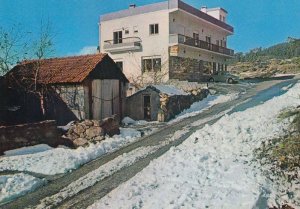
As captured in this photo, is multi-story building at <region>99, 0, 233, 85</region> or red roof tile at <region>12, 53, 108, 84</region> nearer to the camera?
red roof tile at <region>12, 53, 108, 84</region>

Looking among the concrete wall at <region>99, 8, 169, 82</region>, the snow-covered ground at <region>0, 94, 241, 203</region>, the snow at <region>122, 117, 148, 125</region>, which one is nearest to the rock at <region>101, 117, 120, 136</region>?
the snow-covered ground at <region>0, 94, 241, 203</region>

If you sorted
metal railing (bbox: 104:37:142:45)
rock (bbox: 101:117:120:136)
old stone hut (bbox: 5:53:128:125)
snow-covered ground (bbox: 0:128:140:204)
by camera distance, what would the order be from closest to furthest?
snow-covered ground (bbox: 0:128:140:204)
rock (bbox: 101:117:120:136)
old stone hut (bbox: 5:53:128:125)
metal railing (bbox: 104:37:142:45)

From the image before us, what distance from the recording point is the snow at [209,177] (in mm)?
8922

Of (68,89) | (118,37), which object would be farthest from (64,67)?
(118,37)

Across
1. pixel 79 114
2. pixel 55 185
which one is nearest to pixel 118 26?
pixel 79 114

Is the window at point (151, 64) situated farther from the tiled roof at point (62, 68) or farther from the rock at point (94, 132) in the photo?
the rock at point (94, 132)

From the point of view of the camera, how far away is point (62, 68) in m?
23.1

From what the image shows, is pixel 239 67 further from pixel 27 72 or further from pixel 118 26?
pixel 27 72

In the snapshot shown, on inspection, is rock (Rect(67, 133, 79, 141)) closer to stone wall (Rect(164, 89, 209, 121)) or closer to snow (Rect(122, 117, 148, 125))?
snow (Rect(122, 117, 148, 125))

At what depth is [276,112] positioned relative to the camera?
1783 centimetres

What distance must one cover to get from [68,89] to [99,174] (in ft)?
34.3

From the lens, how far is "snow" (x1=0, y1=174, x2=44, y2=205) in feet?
33.8

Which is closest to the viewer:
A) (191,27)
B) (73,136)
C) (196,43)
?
(73,136)

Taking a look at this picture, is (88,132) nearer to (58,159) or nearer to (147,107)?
(58,159)
